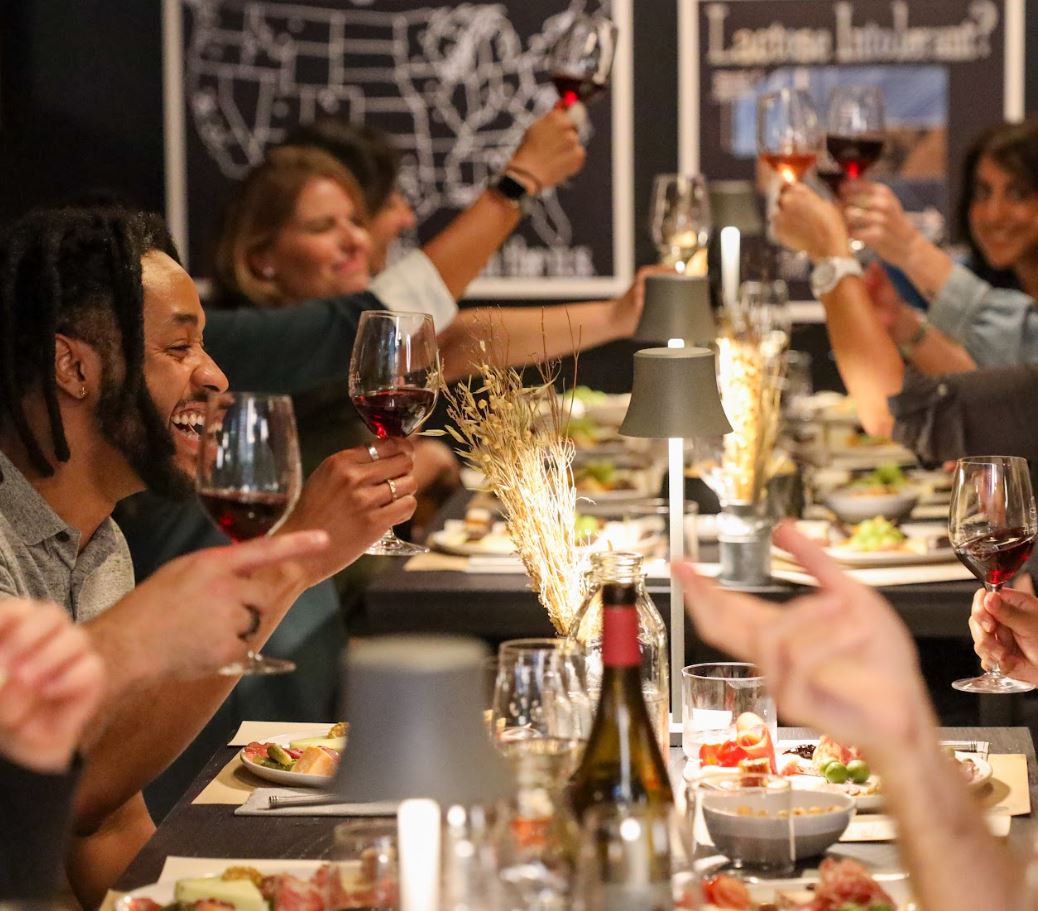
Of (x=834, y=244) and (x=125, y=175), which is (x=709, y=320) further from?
(x=125, y=175)

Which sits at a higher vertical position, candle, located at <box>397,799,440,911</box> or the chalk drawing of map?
the chalk drawing of map

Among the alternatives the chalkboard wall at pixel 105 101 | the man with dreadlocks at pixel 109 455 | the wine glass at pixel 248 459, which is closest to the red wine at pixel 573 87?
the man with dreadlocks at pixel 109 455

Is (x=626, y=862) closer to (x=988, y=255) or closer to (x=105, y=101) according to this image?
(x=988, y=255)

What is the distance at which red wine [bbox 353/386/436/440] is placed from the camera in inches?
76.6

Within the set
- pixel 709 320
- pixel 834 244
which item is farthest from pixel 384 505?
pixel 834 244

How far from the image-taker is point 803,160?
11.5ft

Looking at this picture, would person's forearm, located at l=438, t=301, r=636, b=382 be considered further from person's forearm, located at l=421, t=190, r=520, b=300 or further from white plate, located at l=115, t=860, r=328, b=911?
white plate, located at l=115, t=860, r=328, b=911

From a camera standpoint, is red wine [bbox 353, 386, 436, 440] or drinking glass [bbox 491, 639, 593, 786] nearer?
drinking glass [bbox 491, 639, 593, 786]

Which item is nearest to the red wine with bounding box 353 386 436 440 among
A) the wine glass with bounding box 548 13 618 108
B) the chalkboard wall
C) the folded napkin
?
the folded napkin

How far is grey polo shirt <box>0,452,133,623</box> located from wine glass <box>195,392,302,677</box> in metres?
0.52

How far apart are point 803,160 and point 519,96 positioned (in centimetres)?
302

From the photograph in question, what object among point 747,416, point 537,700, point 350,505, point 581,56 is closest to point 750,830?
point 537,700

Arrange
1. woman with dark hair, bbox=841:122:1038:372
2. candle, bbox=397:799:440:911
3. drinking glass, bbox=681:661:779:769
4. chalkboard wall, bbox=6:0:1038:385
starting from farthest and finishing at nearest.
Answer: chalkboard wall, bbox=6:0:1038:385 → woman with dark hair, bbox=841:122:1038:372 → drinking glass, bbox=681:661:779:769 → candle, bbox=397:799:440:911

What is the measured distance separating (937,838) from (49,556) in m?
1.29
